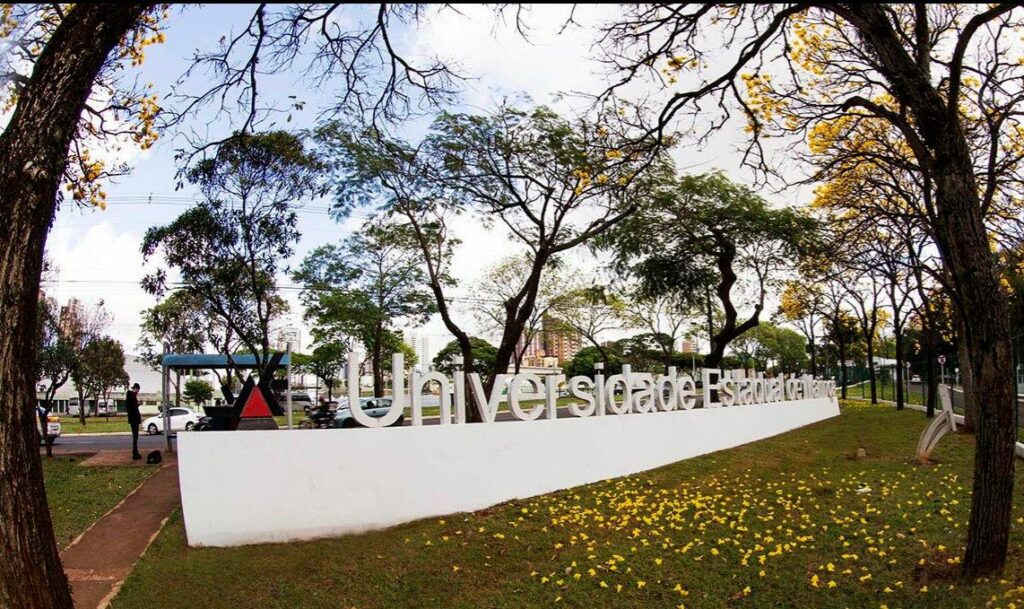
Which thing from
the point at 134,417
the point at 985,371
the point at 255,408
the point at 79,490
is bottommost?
the point at 79,490

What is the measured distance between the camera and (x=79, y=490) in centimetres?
1080

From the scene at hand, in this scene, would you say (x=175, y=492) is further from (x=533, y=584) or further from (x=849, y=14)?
(x=849, y=14)

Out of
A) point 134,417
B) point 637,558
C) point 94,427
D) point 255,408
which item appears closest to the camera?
point 637,558

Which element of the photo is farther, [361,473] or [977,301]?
[361,473]

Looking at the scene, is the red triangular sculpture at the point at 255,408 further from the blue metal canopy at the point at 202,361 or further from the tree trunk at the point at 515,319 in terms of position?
the blue metal canopy at the point at 202,361

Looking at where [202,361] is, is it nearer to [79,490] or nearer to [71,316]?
[79,490]

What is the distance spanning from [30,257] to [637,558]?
19.1ft

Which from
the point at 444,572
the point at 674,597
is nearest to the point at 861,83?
the point at 674,597

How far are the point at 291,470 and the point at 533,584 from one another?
116 inches

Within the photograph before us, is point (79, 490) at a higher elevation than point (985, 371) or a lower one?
lower

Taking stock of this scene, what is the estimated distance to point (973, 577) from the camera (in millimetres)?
5578

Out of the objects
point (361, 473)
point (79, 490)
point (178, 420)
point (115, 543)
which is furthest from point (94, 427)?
point (361, 473)

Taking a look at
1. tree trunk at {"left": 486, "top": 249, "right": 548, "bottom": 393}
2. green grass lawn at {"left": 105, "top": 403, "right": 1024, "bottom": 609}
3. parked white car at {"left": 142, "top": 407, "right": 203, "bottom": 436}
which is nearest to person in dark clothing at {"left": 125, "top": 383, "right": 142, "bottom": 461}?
green grass lawn at {"left": 105, "top": 403, "right": 1024, "bottom": 609}

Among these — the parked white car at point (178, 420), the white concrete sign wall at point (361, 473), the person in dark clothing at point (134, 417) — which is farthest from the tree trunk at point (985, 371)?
the parked white car at point (178, 420)
